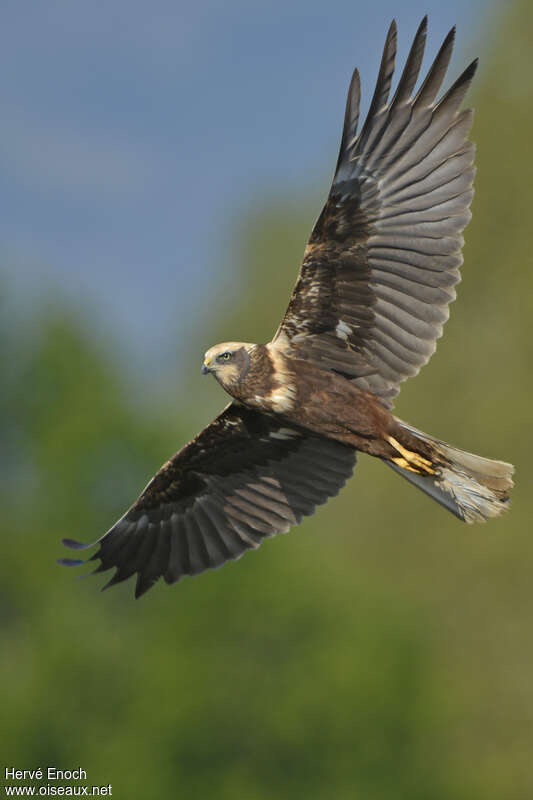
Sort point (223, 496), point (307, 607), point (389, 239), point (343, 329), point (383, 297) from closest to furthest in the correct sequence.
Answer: point (389, 239) → point (383, 297) → point (343, 329) → point (223, 496) → point (307, 607)

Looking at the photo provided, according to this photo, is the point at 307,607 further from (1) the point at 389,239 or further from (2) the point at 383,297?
(1) the point at 389,239

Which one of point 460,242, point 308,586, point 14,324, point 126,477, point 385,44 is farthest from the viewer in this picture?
point 14,324

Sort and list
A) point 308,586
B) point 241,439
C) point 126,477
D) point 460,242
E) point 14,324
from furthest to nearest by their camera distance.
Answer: point 14,324
point 126,477
point 308,586
point 241,439
point 460,242

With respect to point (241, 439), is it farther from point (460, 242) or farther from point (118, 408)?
point (118, 408)

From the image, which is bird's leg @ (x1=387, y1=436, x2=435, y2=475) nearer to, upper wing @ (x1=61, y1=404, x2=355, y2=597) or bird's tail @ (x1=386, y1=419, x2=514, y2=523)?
bird's tail @ (x1=386, y1=419, x2=514, y2=523)

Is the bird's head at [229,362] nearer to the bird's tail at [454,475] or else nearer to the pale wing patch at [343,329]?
the pale wing patch at [343,329]

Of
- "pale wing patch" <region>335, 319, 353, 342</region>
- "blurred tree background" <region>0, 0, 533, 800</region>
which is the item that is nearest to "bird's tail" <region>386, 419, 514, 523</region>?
"pale wing patch" <region>335, 319, 353, 342</region>

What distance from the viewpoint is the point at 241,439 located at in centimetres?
1074

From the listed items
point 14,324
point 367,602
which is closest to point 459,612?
point 367,602

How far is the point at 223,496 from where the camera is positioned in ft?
36.7

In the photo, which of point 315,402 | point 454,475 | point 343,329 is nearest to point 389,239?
point 343,329

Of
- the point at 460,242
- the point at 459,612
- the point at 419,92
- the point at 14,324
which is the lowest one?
the point at 459,612

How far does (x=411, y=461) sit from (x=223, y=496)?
243 centimetres

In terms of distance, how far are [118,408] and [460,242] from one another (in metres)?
16.1
